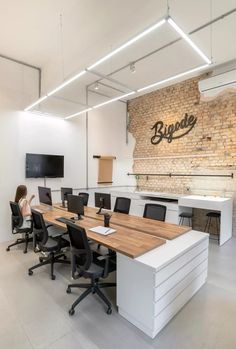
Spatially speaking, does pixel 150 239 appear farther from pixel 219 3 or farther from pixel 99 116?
pixel 99 116

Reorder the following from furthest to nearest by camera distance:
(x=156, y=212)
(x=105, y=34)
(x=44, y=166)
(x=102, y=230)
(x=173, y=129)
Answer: (x=173, y=129), (x=44, y=166), (x=105, y=34), (x=156, y=212), (x=102, y=230)

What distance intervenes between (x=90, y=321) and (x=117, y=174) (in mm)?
5236

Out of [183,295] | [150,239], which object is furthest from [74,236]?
[183,295]

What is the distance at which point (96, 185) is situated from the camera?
6.50m

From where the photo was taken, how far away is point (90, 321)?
2141 millimetres

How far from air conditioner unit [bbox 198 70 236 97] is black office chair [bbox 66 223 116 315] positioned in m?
4.45

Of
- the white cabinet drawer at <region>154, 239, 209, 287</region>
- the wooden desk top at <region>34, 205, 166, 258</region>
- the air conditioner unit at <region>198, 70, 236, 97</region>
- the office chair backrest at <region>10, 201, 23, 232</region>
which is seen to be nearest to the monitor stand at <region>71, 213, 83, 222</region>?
the wooden desk top at <region>34, 205, 166, 258</region>

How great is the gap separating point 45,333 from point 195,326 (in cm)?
146

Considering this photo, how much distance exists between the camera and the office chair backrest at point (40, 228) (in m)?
2.98

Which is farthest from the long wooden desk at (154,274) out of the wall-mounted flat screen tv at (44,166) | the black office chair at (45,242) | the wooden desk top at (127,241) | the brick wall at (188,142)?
the wall-mounted flat screen tv at (44,166)

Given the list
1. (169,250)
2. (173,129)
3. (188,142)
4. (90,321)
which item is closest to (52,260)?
(90,321)

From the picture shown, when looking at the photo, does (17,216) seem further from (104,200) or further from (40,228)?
(104,200)

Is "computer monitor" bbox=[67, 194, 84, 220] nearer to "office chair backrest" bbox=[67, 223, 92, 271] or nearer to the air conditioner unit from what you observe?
"office chair backrest" bbox=[67, 223, 92, 271]

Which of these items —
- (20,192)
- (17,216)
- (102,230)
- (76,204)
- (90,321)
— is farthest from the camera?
(20,192)
